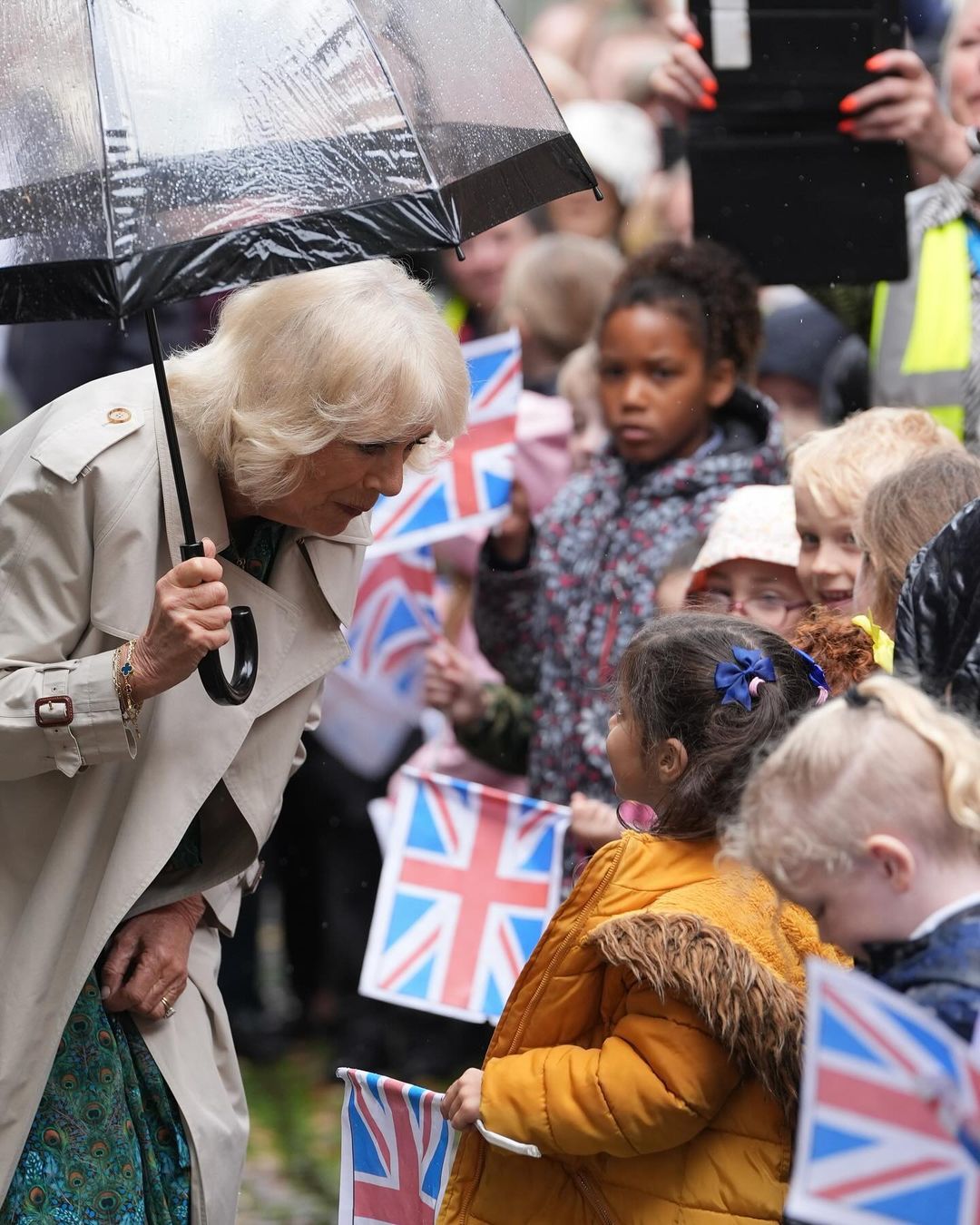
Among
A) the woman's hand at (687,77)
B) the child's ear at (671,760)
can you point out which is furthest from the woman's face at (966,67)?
the child's ear at (671,760)

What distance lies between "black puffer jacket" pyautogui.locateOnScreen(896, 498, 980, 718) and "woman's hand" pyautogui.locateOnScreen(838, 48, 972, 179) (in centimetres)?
228

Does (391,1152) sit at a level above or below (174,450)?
below

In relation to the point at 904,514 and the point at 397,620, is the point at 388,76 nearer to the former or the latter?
the point at 904,514

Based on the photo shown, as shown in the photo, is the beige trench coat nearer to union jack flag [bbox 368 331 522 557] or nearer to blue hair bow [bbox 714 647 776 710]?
blue hair bow [bbox 714 647 776 710]

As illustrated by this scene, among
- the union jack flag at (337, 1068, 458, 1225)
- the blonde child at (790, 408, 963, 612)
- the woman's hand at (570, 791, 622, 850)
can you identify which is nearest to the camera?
the union jack flag at (337, 1068, 458, 1225)

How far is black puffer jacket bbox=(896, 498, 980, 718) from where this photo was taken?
6.48 feet

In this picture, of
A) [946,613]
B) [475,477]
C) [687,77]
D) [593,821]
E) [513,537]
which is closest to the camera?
[946,613]

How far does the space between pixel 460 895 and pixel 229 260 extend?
2.16m

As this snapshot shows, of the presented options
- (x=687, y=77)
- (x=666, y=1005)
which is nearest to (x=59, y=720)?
(x=666, y=1005)

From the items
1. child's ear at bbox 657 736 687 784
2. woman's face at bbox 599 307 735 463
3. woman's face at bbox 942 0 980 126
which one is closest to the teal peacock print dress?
child's ear at bbox 657 736 687 784

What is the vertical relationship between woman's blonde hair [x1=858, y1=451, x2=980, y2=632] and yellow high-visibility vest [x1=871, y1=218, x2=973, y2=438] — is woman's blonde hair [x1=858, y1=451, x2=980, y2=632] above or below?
above

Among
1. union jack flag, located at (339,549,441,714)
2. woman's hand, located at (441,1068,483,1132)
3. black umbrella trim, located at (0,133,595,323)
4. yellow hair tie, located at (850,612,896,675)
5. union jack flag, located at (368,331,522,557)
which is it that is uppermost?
black umbrella trim, located at (0,133,595,323)

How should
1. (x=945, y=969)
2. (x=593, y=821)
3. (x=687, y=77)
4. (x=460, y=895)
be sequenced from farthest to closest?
(x=687, y=77)
(x=460, y=895)
(x=593, y=821)
(x=945, y=969)

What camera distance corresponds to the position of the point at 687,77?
4188 mm
